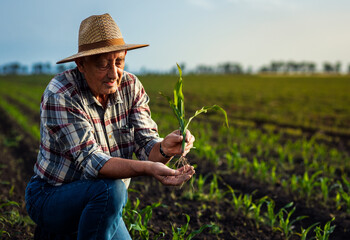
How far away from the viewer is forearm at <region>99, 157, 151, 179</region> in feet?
6.39

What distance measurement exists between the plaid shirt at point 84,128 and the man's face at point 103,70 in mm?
106

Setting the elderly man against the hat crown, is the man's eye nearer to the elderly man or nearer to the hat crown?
the elderly man

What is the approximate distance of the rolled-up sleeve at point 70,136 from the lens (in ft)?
6.67

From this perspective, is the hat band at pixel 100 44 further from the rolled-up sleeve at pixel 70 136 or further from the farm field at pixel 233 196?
the farm field at pixel 233 196

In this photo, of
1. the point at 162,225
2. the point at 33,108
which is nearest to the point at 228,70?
the point at 33,108

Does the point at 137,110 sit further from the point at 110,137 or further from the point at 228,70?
the point at 228,70

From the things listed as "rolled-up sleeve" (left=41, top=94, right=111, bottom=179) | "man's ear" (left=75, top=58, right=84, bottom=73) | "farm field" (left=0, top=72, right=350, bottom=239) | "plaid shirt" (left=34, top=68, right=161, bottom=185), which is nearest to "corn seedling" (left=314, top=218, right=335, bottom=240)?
"farm field" (left=0, top=72, right=350, bottom=239)

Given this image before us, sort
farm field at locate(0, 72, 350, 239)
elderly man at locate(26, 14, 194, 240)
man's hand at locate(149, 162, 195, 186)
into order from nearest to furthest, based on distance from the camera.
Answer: man's hand at locate(149, 162, 195, 186) → elderly man at locate(26, 14, 194, 240) → farm field at locate(0, 72, 350, 239)

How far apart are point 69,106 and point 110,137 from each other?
1.30 ft

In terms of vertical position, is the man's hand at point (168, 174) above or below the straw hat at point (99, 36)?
below

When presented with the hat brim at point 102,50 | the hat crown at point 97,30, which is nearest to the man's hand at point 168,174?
the hat brim at point 102,50

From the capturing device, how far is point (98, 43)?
2.10 metres

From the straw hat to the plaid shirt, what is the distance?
9.8 inches

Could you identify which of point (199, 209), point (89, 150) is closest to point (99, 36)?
point (89, 150)
